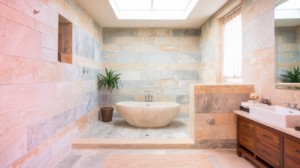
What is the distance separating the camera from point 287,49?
2.10m

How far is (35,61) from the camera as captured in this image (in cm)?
198

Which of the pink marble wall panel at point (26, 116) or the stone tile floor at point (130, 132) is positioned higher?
the pink marble wall panel at point (26, 116)

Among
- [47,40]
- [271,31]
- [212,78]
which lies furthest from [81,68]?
[271,31]

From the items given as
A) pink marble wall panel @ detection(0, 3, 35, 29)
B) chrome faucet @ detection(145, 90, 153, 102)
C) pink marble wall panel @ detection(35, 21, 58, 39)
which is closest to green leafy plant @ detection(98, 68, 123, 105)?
chrome faucet @ detection(145, 90, 153, 102)

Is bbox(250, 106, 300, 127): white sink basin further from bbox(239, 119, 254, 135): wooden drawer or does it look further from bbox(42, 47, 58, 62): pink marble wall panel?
bbox(42, 47, 58, 62): pink marble wall panel

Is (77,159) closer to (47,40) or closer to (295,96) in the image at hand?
(47,40)

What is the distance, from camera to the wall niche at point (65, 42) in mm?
2996

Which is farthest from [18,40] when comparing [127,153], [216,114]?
[216,114]

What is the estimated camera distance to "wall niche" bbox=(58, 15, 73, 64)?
118 inches

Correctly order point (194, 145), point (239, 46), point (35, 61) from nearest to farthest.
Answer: point (35, 61)
point (194, 145)
point (239, 46)

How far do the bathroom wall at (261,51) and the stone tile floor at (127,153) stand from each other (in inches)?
41.2

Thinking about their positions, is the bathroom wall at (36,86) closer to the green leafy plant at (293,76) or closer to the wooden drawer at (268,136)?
the wooden drawer at (268,136)

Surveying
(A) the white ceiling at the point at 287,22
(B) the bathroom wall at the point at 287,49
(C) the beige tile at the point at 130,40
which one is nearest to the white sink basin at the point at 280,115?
(B) the bathroom wall at the point at 287,49

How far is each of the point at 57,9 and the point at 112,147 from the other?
8.17ft
